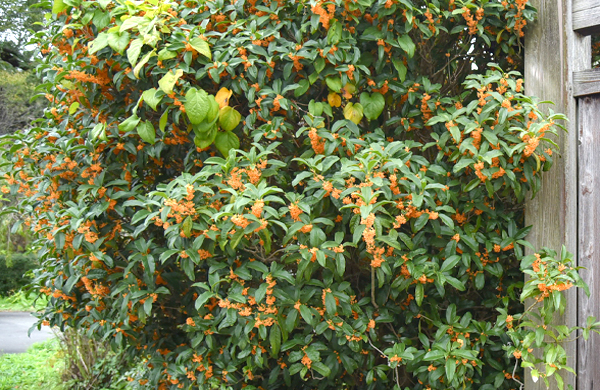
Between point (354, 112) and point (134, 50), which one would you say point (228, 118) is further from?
point (354, 112)

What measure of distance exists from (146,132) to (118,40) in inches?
17.3

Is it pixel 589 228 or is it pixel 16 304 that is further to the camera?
pixel 16 304

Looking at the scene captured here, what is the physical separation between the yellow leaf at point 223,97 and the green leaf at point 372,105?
679 millimetres

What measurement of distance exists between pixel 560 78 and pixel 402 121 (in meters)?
0.81

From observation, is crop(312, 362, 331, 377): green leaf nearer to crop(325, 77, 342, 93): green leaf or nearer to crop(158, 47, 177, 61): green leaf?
crop(325, 77, 342, 93): green leaf

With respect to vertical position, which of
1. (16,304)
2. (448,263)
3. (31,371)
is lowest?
(16,304)

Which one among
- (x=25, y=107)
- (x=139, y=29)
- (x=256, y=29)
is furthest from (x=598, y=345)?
(x=25, y=107)

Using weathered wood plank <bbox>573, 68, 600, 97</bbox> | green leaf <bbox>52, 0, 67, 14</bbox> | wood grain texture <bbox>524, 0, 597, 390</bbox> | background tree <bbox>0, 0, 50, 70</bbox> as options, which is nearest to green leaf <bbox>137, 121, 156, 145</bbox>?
green leaf <bbox>52, 0, 67, 14</bbox>

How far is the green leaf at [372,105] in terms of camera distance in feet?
8.75

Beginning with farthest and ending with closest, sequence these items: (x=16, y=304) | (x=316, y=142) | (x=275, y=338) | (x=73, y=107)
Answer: (x=16, y=304)
(x=73, y=107)
(x=316, y=142)
(x=275, y=338)

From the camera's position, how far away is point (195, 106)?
244cm

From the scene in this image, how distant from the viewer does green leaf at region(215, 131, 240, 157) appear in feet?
8.55

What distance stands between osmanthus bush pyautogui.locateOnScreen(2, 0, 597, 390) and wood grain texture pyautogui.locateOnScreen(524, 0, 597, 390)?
4.1 inches

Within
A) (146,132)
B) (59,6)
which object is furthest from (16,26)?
(146,132)
